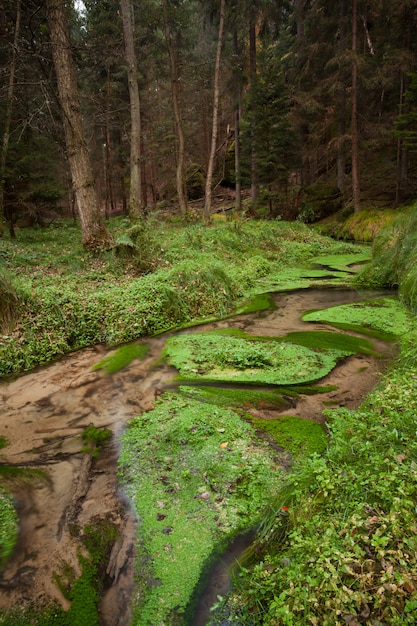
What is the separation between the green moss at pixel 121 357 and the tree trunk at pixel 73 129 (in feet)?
12.6

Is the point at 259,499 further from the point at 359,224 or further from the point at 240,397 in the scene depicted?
the point at 359,224

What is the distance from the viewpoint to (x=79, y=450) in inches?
135

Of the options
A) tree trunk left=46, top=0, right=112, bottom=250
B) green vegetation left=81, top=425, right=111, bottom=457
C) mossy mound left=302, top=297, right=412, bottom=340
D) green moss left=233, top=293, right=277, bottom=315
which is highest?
tree trunk left=46, top=0, right=112, bottom=250

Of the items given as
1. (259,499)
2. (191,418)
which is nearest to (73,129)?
→ (191,418)

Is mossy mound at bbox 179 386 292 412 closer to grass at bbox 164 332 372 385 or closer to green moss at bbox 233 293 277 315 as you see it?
grass at bbox 164 332 372 385

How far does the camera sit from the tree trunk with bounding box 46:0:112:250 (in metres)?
7.91

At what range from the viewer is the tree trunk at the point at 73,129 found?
791cm

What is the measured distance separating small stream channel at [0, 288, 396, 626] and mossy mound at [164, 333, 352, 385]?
21 centimetres

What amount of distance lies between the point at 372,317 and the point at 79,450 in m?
4.96

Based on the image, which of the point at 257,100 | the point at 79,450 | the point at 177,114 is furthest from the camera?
the point at 257,100

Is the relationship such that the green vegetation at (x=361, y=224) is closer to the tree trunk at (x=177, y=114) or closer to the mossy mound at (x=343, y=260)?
the mossy mound at (x=343, y=260)

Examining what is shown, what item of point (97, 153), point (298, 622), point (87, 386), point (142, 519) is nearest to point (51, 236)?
point (87, 386)

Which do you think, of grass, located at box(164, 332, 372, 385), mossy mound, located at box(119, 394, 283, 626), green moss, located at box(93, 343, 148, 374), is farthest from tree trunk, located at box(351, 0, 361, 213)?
mossy mound, located at box(119, 394, 283, 626)

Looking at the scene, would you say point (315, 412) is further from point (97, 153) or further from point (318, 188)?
point (97, 153)
